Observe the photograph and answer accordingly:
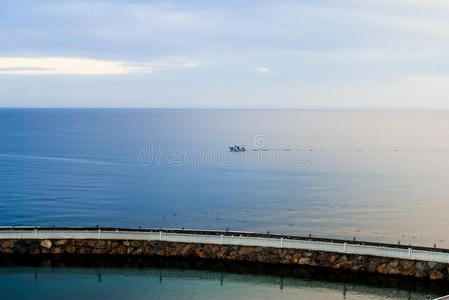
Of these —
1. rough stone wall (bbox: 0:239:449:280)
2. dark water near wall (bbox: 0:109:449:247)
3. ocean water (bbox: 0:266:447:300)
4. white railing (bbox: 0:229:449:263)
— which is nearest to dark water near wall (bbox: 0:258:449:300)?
ocean water (bbox: 0:266:447:300)

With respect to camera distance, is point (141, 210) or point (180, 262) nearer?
point (180, 262)

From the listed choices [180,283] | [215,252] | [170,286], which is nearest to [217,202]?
[215,252]

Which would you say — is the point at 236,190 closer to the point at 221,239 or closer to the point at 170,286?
the point at 221,239

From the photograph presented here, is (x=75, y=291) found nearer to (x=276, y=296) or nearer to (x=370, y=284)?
(x=276, y=296)

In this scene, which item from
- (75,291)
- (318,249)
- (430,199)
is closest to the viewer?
(75,291)

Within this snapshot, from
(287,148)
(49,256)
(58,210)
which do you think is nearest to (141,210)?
(58,210)

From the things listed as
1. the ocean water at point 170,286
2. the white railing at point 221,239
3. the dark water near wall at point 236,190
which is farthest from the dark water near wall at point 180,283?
the dark water near wall at point 236,190

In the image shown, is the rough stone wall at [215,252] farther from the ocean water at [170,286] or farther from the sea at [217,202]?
the sea at [217,202]
